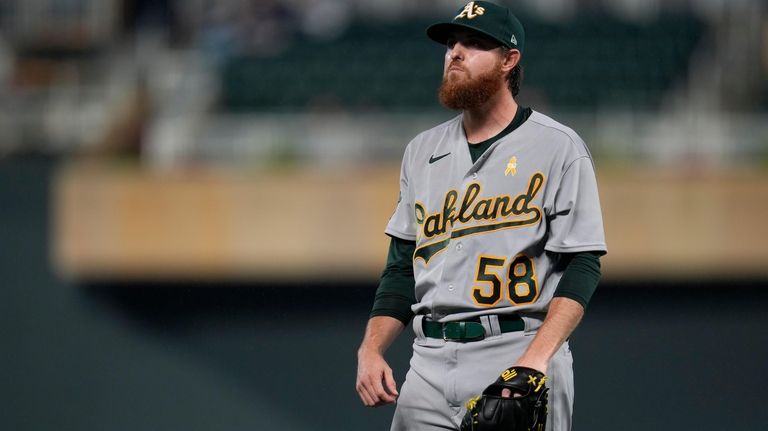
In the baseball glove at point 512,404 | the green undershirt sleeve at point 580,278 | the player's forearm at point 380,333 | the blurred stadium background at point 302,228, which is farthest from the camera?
the blurred stadium background at point 302,228

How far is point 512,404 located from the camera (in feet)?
7.58

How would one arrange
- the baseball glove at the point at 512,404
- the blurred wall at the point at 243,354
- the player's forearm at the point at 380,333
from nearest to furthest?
the baseball glove at the point at 512,404 → the player's forearm at the point at 380,333 → the blurred wall at the point at 243,354

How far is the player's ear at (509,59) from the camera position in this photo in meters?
2.62

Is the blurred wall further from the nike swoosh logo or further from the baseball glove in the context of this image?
the baseball glove

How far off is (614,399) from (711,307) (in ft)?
2.55

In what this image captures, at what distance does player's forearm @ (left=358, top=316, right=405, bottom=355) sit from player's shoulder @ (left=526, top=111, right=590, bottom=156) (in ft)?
1.77

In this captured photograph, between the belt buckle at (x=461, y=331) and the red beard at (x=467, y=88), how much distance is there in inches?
18.3

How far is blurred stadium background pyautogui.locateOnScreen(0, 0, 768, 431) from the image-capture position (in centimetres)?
657

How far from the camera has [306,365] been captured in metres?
7.26

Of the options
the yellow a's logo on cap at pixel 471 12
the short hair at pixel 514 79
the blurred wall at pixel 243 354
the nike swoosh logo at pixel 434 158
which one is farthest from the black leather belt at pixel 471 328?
the blurred wall at pixel 243 354

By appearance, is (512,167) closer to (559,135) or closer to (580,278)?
(559,135)

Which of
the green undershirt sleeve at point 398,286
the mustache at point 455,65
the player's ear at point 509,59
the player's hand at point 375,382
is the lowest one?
the player's hand at point 375,382

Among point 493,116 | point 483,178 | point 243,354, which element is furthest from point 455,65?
point 243,354

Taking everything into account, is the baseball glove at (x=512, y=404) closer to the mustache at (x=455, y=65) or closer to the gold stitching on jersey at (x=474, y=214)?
the gold stitching on jersey at (x=474, y=214)
